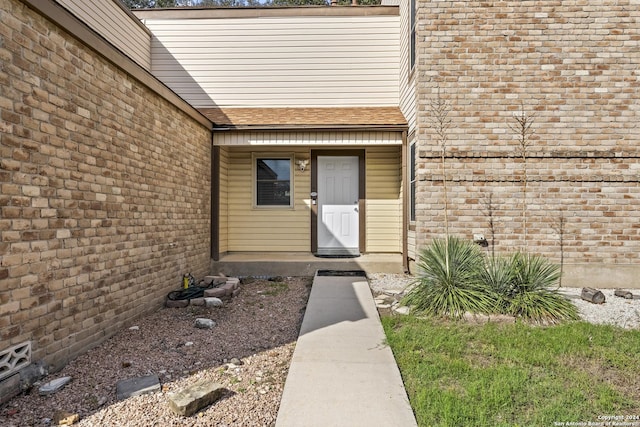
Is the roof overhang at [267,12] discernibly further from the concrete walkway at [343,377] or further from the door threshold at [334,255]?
the concrete walkway at [343,377]

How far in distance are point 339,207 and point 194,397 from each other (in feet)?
18.7

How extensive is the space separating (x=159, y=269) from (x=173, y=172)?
1.46 metres

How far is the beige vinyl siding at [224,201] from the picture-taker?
23.5ft

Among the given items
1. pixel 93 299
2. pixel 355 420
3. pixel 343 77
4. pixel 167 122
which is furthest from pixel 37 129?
pixel 343 77

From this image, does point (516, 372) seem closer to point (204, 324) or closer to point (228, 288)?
point (204, 324)

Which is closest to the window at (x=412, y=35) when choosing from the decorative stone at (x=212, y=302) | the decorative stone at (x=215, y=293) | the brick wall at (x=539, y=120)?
the brick wall at (x=539, y=120)

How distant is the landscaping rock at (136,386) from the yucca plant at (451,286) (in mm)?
A: 2910

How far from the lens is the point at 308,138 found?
21.6 feet

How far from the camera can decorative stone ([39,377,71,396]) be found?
7.95 feet

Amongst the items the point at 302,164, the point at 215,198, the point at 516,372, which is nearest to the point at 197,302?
the point at 215,198

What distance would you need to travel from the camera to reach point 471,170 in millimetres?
5543

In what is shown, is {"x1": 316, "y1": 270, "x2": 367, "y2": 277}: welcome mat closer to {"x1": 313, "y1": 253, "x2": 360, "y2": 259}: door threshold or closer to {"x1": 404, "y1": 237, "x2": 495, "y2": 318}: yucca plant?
{"x1": 313, "y1": 253, "x2": 360, "y2": 259}: door threshold

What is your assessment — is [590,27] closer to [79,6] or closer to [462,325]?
[462,325]

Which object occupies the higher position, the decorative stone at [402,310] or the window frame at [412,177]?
the window frame at [412,177]
